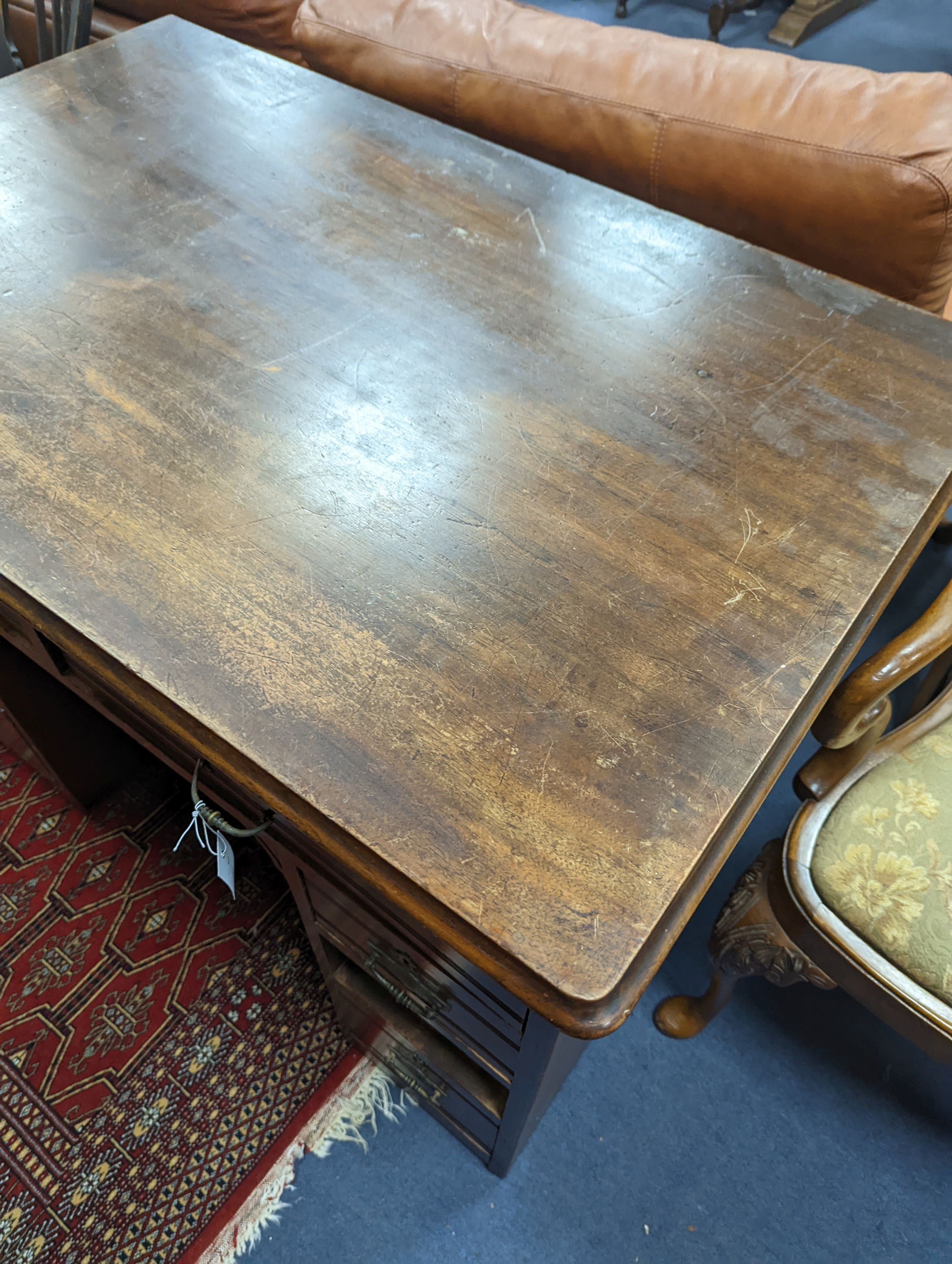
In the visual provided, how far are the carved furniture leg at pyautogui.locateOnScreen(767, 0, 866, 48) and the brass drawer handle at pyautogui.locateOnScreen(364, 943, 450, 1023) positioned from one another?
3.51 meters

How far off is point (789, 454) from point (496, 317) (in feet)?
1.07

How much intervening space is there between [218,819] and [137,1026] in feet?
2.12

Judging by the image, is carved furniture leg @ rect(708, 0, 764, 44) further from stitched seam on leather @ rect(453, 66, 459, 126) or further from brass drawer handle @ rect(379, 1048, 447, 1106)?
brass drawer handle @ rect(379, 1048, 447, 1106)

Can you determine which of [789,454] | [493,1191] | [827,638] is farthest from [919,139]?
[493,1191]

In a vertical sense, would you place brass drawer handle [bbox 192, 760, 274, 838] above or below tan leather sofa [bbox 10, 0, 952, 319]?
below

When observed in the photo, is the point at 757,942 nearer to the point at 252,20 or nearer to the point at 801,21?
the point at 252,20

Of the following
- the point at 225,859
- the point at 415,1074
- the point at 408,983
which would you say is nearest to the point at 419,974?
the point at 408,983

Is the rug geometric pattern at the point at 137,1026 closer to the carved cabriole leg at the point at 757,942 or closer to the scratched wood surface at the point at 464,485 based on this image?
the carved cabriole leg at the point at 757,942

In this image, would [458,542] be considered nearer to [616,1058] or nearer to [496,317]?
[496,317]

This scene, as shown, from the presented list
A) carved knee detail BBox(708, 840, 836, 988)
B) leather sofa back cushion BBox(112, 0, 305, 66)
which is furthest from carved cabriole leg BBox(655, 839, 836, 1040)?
leather sofa back cushion BBox(112, 0, 305, 66)

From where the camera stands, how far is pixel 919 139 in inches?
35.9

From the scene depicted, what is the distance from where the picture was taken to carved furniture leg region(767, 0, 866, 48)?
298 centimetres

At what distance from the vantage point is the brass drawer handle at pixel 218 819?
0.66 meters

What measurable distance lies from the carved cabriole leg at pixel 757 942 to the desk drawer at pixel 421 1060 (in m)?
0.30
